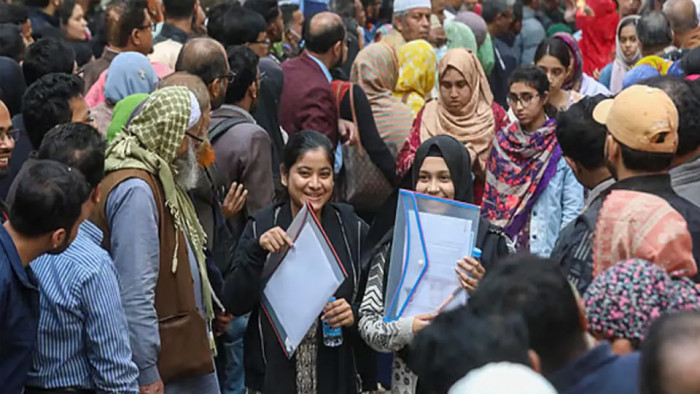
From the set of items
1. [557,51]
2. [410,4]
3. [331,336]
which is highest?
[557,51]

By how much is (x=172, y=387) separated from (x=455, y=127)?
3025 mm

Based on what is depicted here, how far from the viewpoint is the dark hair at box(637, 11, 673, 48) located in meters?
8.31

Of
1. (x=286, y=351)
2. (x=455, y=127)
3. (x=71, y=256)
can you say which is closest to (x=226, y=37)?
(x=455, y=127)

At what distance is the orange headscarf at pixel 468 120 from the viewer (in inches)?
268

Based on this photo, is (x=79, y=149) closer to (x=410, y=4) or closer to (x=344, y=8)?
(x=410, y=4)

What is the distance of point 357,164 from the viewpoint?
724cm

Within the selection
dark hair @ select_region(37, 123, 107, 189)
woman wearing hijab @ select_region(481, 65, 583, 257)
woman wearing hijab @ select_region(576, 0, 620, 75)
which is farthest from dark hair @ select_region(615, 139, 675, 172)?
woman wearing hijab @ select_region(576, 0, 620, 75)

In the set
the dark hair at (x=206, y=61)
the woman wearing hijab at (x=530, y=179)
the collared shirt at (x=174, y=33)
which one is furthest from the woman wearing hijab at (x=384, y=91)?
the dark hair at (x=206, y=61)

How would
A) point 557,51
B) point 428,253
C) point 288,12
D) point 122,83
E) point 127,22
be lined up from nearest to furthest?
point 428,253 → point 122,83 → point 127,22 → point 557,51 → point 288,12

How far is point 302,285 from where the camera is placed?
14.8 ft

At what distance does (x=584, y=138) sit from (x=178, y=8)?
14.3 feet

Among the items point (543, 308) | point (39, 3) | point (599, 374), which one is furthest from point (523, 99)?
point (39, 3)

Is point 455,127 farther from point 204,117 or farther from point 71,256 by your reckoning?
point 71,256

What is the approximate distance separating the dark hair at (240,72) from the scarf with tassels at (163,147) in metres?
1.60
